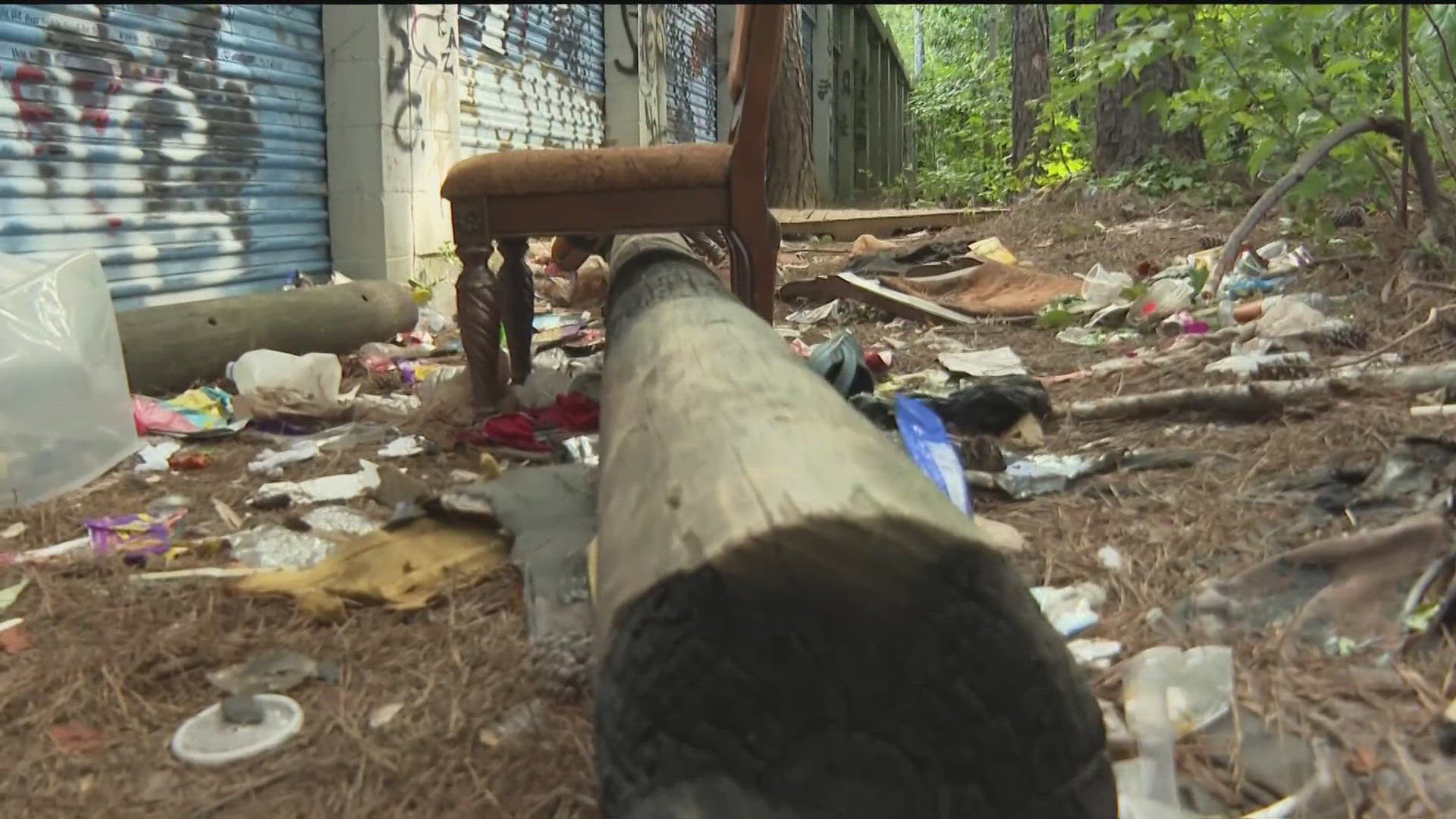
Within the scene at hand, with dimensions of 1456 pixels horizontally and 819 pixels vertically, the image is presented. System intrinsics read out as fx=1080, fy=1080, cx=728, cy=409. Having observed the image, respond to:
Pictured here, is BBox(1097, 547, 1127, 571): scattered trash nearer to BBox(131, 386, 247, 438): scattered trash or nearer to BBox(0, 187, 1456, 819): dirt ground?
BBox(0, 187, 1456, 819): dirt ground

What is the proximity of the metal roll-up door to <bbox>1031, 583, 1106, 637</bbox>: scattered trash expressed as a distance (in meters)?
8.63

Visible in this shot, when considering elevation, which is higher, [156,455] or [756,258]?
[756,258]

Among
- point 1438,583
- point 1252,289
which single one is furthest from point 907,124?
point 1438,583

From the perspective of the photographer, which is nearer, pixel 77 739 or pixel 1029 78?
pixel 77 739

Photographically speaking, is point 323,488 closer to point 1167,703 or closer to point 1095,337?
point 1167,703

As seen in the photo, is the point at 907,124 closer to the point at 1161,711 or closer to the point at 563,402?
the point at 563,402

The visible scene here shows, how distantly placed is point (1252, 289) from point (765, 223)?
7.63 ft

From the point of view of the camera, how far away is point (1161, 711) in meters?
1.36

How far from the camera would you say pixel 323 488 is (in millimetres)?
2594

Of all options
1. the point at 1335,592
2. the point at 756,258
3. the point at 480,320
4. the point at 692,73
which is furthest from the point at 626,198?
the point at 692,73

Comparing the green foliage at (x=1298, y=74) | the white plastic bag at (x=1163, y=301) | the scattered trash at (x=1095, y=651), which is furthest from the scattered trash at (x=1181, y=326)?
the scattered trash at (x=1095, y=651)

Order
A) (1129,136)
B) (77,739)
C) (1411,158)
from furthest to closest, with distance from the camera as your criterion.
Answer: (1129,136), (1411,158), (77,739)

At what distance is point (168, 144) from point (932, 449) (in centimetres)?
365

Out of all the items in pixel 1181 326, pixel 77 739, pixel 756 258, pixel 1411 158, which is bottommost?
pixel 77 739
